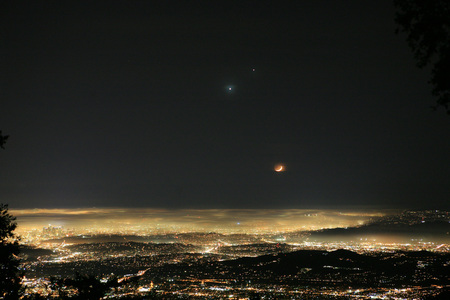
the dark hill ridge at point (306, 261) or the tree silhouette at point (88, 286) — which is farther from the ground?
the tree silhouette at point (88, 286)

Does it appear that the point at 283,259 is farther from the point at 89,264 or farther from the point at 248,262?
the point at 89,264

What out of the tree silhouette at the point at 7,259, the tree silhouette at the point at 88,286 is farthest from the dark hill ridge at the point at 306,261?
the tree silhouette at the point at 7,259

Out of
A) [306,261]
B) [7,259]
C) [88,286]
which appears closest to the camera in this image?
[7,259]

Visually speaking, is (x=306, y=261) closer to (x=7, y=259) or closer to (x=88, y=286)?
(x=88, y=286)

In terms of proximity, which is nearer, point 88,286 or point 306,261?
point 88,286

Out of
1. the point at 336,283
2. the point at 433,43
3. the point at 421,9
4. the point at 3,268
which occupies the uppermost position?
the point at 421,9

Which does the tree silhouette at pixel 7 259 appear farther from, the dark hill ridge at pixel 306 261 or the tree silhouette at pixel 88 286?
the dark hill ridge at pixel 306 261

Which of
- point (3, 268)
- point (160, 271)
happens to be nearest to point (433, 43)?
point (3, 268)

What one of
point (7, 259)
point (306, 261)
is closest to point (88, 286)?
point (7, 259)

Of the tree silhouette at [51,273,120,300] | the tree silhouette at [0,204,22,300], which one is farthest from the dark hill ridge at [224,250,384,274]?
the tree silhouette at [0,204,22,300]

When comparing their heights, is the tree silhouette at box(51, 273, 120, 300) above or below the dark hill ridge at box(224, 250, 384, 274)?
above

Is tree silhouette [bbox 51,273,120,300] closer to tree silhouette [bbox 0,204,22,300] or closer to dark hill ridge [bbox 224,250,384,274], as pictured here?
tree silhouette [bbox 0,204,22,300]
